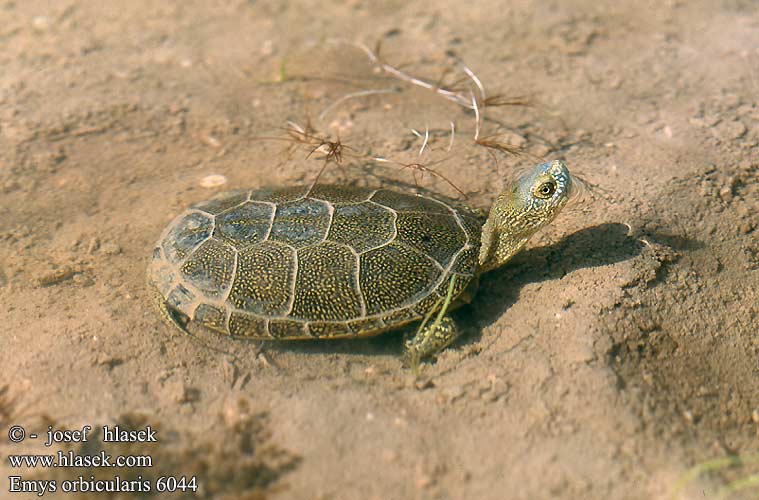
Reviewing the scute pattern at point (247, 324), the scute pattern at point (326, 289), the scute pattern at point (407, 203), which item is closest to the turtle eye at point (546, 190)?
the scute pattern at point (407, 203)

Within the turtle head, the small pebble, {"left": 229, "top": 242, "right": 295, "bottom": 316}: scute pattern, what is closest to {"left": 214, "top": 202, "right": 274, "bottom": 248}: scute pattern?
{"left": 229, "top": 242, "right": 295, "bottom": 316}: scute pattern

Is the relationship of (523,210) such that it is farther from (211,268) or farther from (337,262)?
(211,268)

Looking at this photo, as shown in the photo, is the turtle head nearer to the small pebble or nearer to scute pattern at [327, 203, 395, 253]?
scute pattern at [327, 203, 395, 253]

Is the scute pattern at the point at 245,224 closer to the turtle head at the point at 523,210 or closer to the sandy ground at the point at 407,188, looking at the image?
the sandy ground at the point at 407,188

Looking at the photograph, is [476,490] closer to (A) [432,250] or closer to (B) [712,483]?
(B) [712,483]

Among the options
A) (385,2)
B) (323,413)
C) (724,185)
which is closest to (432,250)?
(323,413)

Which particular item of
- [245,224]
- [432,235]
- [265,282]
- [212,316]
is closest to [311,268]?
[265,282]
